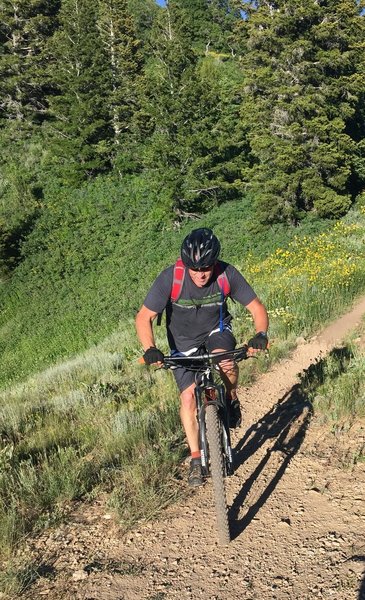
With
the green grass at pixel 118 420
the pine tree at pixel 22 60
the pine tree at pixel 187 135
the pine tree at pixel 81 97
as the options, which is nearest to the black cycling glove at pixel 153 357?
the green grass at pixel 118 420

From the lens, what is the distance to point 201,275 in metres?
3.67

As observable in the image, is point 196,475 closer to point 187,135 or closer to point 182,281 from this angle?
point 182,281

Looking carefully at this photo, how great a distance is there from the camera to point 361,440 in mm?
4629

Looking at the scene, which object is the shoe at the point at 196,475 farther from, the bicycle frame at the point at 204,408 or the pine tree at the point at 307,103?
the pine tree at the point at 307,103

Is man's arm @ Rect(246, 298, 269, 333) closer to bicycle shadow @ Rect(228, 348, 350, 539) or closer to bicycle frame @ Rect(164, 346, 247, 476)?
bicycle frame @ Rect(164, 346, 247, 476)

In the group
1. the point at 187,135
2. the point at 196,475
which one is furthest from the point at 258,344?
the point at 187,135

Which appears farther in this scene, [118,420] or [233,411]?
[118,420]

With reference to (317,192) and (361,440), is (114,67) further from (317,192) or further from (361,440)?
(361,440)

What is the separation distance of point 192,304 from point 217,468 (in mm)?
1302

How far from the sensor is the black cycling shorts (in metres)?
3.84

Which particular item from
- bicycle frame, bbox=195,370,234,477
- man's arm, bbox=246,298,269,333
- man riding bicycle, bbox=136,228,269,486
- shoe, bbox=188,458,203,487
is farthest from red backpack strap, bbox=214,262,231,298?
shoe, bbox=188,458,203,487

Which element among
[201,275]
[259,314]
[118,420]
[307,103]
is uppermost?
[307,103]

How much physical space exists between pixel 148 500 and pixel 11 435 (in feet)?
8.65

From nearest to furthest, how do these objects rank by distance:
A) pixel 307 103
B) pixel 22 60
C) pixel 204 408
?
pixel 204 408 < pixel 307 103 < pixel 22 60
